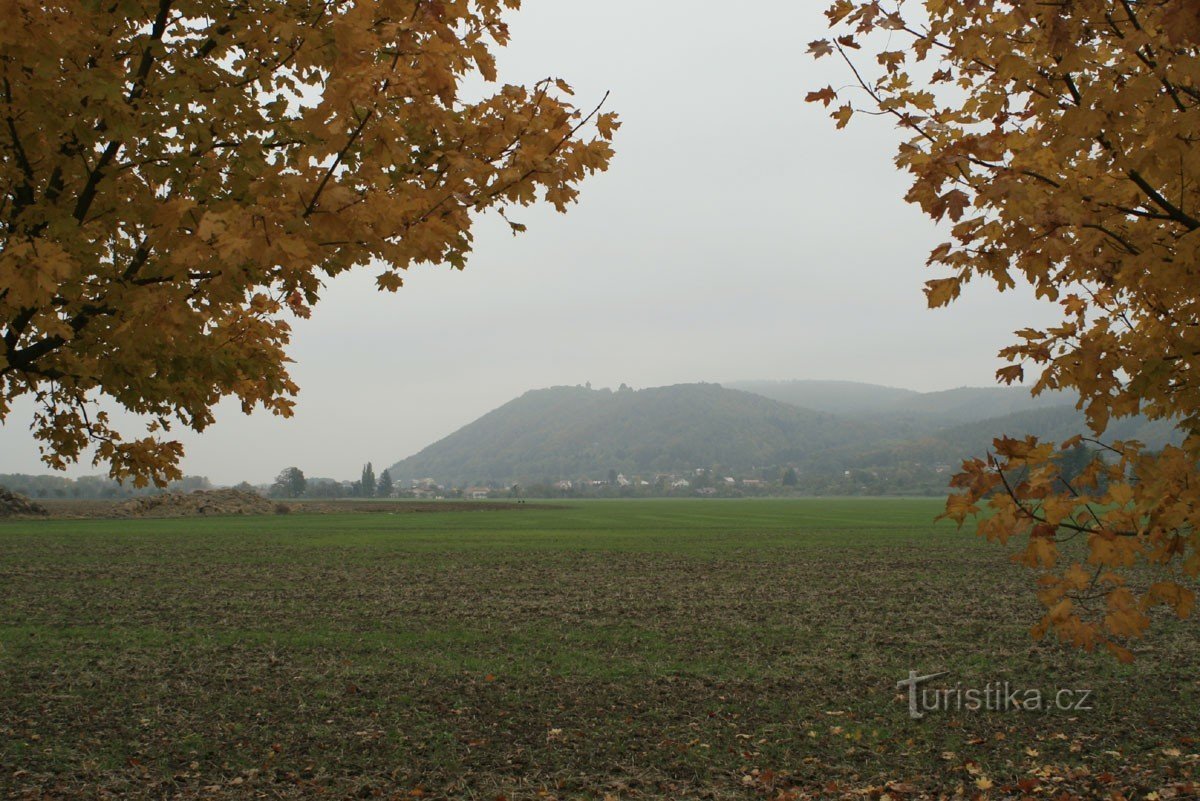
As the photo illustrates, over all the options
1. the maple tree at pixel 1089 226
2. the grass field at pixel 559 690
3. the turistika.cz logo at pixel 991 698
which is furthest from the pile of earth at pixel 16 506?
the maple tree at pixel 1089 226

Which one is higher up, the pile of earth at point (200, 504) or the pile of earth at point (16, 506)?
the pile of earth at point (16, 506)

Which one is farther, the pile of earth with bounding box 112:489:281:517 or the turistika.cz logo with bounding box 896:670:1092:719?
the pile of earth with bounding box 112:489:281:517

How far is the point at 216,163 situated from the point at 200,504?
294 ft

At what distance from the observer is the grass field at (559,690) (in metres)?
8.52

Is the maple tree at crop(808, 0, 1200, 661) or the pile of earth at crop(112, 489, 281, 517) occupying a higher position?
the maple tree at crop(808, 0, 1200, 661)

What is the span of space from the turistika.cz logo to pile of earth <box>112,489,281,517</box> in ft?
264

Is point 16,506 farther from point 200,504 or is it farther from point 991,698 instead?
point 991,698

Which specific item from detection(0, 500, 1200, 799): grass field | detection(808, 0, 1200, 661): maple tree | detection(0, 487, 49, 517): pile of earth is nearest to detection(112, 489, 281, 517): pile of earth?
detection(0, 487, 49, 517): pile of earth

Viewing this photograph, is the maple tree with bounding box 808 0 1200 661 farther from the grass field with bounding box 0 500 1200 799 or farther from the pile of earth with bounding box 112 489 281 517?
the pile of earth with bounding box 112 489 281 517

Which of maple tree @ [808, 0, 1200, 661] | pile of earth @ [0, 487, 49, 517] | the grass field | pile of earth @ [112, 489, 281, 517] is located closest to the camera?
maple tree @ [808, 0, 1200, 661]

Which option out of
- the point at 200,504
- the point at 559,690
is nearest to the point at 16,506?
the point at 200,504

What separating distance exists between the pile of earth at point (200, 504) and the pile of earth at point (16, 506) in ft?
20.6

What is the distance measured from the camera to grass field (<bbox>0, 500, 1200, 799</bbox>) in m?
8.52

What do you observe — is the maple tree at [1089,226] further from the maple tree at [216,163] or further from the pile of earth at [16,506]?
the pile of earth at [16,506]
